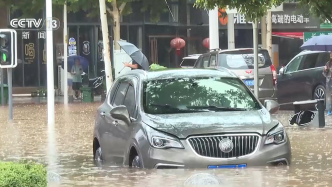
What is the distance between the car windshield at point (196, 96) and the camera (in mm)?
12125

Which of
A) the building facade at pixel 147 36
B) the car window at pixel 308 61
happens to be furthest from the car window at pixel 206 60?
the building facade at pixel 147 36

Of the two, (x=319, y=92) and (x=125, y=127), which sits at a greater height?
(x=125, y=127)

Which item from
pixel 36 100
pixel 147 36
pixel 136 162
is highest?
pixel 147 36

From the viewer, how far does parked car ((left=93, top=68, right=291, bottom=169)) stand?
11.2m

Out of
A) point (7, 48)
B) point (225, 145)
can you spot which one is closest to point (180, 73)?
point (225, 145)

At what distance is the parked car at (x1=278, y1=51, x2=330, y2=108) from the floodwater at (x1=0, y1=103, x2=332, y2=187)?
124 centimetres

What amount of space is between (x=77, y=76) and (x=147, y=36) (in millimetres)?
8231

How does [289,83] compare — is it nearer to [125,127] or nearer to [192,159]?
[125,127]

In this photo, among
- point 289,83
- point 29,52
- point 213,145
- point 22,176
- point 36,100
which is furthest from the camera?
point 29,52

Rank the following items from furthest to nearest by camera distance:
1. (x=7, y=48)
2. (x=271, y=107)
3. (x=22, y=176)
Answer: (x=7, y=48) < (x=271, y=107) < (x=22, y=176)

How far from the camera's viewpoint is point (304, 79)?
1039 inches

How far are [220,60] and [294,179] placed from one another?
15.4 meters

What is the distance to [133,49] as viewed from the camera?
81.7 ft

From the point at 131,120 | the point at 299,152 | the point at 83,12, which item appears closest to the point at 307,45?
the point at 299,152
